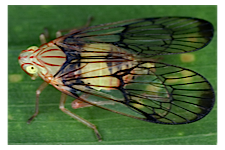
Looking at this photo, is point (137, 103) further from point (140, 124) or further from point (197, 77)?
point (197, 77)

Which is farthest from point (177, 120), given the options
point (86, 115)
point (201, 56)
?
point (86, 115)

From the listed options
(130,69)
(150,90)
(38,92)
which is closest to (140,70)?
(130,69)

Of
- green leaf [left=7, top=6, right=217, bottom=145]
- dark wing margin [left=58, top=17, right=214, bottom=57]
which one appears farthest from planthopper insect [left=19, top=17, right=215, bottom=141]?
green leaf [left=7, top=6, right=217, bottom=145]

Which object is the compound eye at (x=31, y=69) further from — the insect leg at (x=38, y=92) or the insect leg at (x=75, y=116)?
the insect leg at (x=75, y=116)

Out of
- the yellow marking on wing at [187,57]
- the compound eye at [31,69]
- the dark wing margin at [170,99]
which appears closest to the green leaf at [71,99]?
the yellow marking on wing at [187,57]

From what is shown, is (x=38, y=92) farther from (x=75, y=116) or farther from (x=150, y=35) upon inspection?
(x=150, y=35)

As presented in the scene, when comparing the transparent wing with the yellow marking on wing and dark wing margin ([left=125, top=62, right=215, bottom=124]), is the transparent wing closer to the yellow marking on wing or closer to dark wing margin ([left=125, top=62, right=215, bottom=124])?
dark wing margin ([left=125, top=62, right=215, bottom=124])
